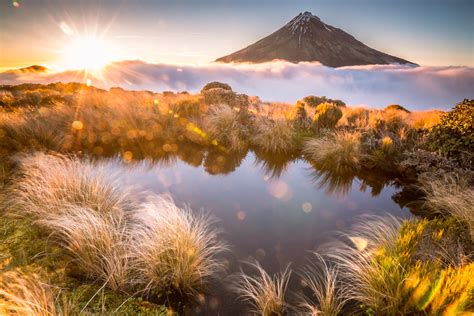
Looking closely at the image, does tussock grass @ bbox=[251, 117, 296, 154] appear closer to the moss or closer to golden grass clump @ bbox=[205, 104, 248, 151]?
golden grass clump @ bbox=[205, 104, 248, 151]

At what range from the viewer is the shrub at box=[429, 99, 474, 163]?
6.18 meters

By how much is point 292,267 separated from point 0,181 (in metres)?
5.72

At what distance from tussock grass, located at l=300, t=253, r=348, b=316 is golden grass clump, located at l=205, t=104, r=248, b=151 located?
597cm

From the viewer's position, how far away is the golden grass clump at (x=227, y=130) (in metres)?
9.46

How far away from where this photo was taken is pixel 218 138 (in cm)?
973

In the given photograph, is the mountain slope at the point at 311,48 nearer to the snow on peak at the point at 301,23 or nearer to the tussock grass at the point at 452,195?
the snow on peak at the point at 301,23

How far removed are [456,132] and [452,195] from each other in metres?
2.26

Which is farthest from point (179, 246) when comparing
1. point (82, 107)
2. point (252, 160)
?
point (82, 107)

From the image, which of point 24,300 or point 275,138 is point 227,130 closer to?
point 275,138

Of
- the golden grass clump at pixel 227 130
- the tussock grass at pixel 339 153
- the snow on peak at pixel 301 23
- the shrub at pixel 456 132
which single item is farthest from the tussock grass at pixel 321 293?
the snow on peak at pixel 301 23

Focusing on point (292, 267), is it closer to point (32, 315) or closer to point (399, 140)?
point (32, 315)

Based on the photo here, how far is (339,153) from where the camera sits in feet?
26.7

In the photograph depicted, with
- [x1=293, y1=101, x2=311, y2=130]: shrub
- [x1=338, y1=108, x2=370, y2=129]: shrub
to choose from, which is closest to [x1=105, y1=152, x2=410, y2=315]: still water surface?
[x1=293, y1=101, x2=311, y2=130]: shrub

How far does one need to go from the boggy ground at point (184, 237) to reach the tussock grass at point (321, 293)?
0.02 m
